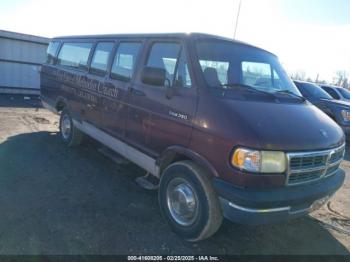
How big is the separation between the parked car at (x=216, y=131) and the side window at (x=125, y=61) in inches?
0.7

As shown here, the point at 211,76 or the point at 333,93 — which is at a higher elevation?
the point at 211,76

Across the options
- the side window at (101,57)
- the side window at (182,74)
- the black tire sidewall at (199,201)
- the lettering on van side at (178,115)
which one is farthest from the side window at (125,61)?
the black tire sidewall at (199,201)

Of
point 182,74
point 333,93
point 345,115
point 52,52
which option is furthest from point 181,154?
point 333,93

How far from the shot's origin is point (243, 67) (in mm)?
4195

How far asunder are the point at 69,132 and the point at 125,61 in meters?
2.64

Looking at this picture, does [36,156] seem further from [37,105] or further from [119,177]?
[37,105]

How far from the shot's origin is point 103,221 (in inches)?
154

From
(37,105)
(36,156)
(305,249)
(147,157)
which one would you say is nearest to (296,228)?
(305,249)

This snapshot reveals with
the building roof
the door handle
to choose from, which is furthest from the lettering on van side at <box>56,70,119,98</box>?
the building roof

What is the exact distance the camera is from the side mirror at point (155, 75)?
3793 mm

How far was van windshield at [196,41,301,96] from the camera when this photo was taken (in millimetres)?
3793

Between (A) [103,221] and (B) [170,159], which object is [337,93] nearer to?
(B) [170,159]

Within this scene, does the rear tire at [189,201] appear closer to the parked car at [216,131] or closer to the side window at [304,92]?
the parked car at [216,131]

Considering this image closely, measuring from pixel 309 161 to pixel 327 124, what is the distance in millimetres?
762
